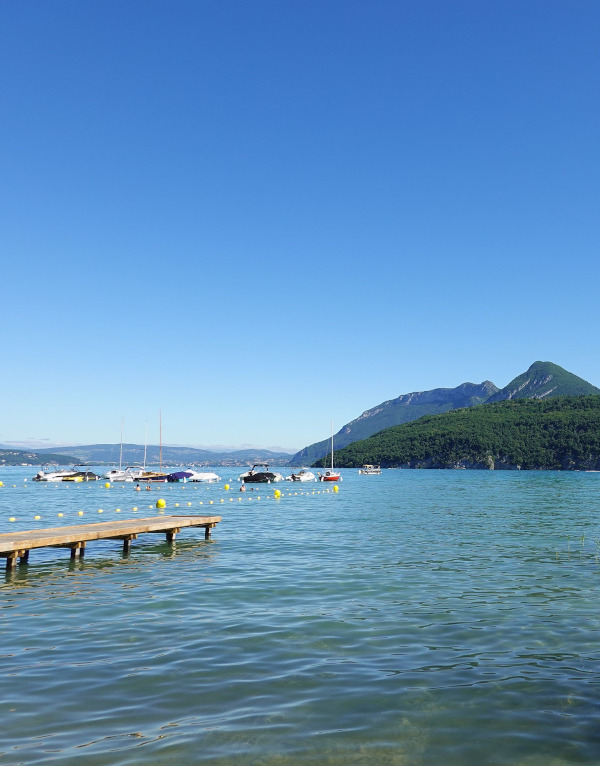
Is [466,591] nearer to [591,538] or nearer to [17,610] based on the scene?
[17,610]

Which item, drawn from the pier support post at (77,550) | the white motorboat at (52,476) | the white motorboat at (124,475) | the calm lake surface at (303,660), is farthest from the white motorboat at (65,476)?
the calm lake surface at (303,660)

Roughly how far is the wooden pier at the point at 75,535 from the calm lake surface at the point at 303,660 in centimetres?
83

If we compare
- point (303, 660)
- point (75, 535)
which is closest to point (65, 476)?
point (75, 535)

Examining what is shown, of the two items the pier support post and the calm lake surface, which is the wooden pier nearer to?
the pier support post

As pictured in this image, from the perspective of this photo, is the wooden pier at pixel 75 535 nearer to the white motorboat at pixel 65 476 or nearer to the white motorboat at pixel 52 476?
the white motorboat at pixel 65 476

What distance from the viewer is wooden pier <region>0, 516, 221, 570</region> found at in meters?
21.6

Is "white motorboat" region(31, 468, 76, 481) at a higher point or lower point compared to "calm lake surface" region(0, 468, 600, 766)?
higher

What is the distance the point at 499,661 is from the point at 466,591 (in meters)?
6.42

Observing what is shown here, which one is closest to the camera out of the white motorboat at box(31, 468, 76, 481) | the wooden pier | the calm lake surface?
the calm lake surface

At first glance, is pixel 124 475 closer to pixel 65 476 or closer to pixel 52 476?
pixel 65 476

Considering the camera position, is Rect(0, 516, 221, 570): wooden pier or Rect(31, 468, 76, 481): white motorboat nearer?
Rect(0, 516, 221, 570): wooden pier

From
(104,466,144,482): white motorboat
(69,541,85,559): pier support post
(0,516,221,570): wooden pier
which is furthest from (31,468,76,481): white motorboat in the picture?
(69,541,85,559): pier support post

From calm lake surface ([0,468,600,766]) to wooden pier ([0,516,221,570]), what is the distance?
831mm

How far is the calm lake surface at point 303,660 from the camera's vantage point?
26.8 feet
